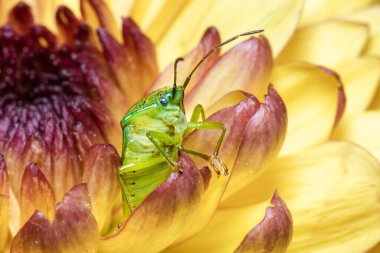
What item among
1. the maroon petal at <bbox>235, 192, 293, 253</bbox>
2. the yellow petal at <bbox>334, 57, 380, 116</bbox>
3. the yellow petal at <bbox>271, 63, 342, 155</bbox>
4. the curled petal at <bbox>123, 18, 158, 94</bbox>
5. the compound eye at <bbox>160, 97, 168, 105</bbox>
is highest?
the yellow petal at <bbox>334, 57, 380, 116</bbox>

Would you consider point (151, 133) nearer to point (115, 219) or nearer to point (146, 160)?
point (146, 160)

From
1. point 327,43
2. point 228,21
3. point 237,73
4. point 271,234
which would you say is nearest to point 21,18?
point 228,21

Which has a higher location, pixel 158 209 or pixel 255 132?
pixel 255 132

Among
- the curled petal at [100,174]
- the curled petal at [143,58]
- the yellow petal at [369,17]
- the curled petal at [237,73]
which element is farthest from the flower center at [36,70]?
the yellow petal at [369,17]

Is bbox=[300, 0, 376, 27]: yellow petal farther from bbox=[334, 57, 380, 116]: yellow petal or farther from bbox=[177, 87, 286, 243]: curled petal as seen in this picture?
bbox=[177, 87, 286, 243]: curled petal

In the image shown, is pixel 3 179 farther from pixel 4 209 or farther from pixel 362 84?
pixel 362 84

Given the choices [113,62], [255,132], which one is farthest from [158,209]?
[113,62]

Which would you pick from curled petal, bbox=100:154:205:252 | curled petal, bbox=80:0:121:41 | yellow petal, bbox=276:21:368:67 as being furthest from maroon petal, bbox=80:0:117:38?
curled petal, bbox=100:154:205:252
